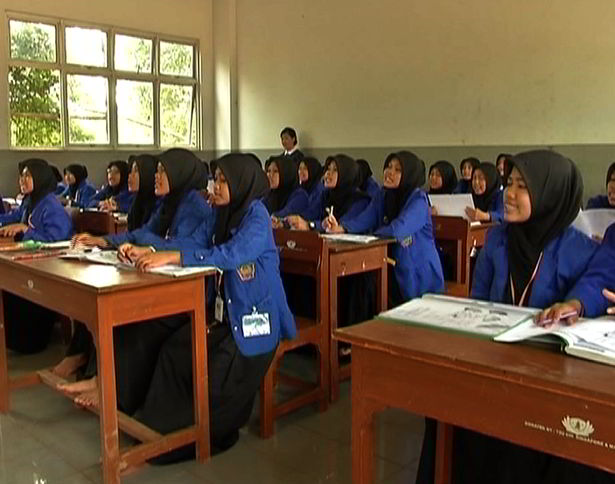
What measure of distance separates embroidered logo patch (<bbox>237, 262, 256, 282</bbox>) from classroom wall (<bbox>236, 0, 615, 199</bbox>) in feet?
13.9

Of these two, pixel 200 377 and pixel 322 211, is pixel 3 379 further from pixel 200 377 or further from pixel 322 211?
pixel 322 211

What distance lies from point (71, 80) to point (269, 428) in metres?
7.06

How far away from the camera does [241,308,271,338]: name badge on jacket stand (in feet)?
8.02

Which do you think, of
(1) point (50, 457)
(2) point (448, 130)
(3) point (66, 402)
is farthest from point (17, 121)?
(1) point (50, 457)

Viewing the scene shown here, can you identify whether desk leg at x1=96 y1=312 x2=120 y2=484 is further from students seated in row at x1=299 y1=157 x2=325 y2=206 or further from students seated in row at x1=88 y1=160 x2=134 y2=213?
students seated in row at x1=88 y1=160 x2=134 y2=213

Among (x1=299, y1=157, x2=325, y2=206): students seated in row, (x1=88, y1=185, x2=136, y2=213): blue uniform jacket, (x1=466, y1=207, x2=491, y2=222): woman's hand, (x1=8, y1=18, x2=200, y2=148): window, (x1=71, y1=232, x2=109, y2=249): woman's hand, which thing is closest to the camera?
(x1=71, y1=232, x2=109, y2=249): woman's hand

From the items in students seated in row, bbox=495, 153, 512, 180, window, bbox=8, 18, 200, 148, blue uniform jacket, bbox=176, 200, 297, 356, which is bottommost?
blue uniform jacket, bbox=176, 200, 297, 356

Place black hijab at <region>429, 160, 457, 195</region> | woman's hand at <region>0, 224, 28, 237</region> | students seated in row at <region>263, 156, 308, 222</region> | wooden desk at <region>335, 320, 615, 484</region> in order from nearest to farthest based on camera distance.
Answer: wooden desk at <region>335, 320, 615, 484</region> < woman's hand at <region>0, 224, 28, 237</region> < students seated in row at <region>263, 156, 308, 222</region> < black hijab at <region>429, 160, 457, 195</region>

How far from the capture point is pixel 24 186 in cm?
377

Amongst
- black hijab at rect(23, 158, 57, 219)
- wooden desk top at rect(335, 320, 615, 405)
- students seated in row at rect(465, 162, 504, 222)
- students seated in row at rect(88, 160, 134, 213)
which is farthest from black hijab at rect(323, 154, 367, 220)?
wooden desk top at rect(335, 320, 615, 405)

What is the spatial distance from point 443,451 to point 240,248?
1.04 metres

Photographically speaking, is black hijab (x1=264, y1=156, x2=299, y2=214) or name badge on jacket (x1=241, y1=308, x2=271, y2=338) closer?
name badge on jacket (x1=241, y1=308, x2=271, y2=338)

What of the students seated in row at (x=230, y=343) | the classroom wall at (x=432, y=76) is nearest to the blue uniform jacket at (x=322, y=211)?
the students seated in row at (x=230, y=343)

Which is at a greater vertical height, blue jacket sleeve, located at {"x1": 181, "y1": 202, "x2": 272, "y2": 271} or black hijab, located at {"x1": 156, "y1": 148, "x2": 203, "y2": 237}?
black hijab, located at {"x1": 156, "y1": 148, "x2": 203, "y2": 237}
